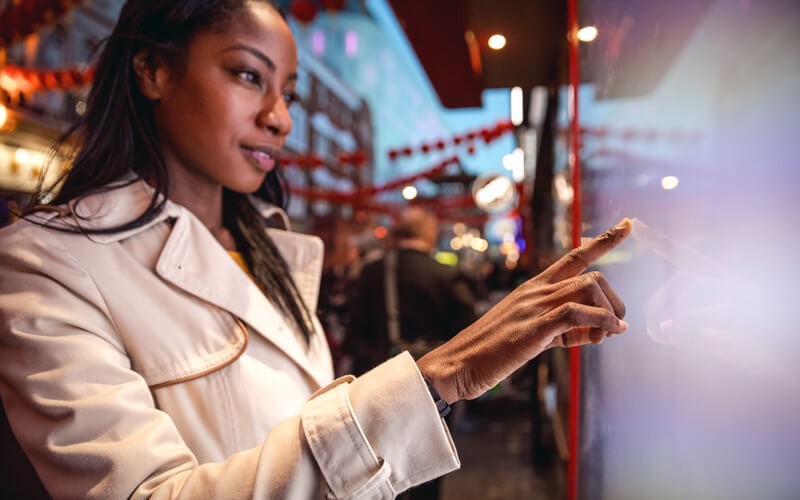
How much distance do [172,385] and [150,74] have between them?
680 mm

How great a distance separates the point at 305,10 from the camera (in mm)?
5656

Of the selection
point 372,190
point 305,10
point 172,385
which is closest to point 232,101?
point 172,385

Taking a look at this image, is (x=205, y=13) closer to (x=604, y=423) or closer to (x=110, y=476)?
(x=110, y=476)

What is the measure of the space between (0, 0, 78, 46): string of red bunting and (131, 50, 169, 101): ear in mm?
3860

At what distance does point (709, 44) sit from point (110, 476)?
1.01m

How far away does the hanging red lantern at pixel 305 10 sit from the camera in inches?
222

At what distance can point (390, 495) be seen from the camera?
80cm

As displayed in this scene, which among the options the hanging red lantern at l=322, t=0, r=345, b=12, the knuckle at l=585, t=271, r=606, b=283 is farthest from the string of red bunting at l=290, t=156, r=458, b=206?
the knuckle at l=585, t=271, r=606, b=283

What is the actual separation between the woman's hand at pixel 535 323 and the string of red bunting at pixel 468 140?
714 centimetres

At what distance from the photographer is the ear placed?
1.24 meters

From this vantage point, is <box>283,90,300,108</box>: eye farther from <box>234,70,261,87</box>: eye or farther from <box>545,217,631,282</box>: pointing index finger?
<box>545,217,631,282</box>: pointing index finger

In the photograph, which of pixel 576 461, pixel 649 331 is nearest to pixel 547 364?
pixel 576 461

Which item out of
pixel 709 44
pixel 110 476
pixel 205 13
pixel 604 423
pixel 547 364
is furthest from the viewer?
pixel 547 364

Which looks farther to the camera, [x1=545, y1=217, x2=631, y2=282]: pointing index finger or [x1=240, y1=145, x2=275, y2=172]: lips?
[x1=240, y1=145, x2=275, y2=172]: lips
